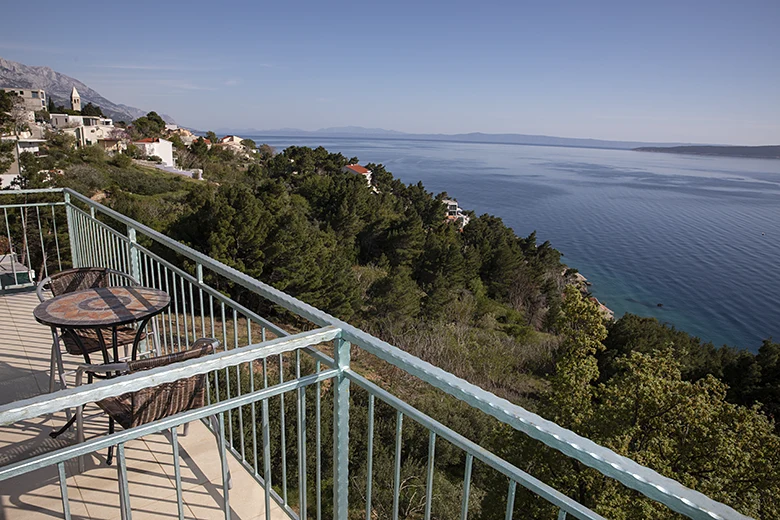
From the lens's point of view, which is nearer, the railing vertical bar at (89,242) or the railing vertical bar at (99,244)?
the railing vertical bar at (99,244)

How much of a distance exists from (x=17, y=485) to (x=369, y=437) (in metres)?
1.97

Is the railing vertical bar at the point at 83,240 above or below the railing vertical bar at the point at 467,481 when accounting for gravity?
below

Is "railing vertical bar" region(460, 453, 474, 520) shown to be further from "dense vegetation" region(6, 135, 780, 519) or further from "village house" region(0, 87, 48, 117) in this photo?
"village house" region(0, 87, 48, 117)

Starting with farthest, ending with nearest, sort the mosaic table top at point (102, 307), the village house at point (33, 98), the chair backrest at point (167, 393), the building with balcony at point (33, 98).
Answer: the village house at point (33, 98), the building with balcony at point (33, 98), the mosaic table top at point (102, 307), the chair backrest at point (167, 393)

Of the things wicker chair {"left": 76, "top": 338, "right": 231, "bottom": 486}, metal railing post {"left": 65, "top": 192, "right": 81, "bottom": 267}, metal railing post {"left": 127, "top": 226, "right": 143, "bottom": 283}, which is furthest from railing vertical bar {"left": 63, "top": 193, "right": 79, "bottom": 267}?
wicker chair {"left": 76, "top": 338, "right": 231, "bottom": 486}

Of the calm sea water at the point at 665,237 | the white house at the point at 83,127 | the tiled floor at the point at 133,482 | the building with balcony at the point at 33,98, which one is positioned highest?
the building with balcony at the point at 33,98

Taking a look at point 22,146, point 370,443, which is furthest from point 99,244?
point 22,146

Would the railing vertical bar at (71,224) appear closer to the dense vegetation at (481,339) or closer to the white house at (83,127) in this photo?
the dense vegetation at (481,339)

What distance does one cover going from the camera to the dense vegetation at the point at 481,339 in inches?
361

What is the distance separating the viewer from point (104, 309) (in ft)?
8.87

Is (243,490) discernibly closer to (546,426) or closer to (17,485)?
(17,485)

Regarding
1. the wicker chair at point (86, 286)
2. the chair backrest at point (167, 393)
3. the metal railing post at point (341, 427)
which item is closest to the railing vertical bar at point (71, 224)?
the wicker chair at point (86, 286)

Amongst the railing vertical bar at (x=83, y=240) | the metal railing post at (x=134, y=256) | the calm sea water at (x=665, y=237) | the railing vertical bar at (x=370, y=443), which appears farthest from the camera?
the calm sea water at (x=665, y=237)

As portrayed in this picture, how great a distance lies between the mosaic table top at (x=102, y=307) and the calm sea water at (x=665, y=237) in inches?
1484
